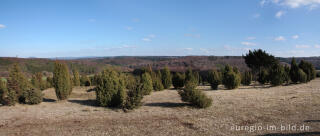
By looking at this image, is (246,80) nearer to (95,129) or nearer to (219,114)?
(219,114)

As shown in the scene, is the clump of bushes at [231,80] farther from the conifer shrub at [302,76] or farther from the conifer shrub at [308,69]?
the conifer shrub at [308,69]

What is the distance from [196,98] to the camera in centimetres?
1166

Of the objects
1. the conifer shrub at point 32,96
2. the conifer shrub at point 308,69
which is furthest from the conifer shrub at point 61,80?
the conifer shrub at point 308,69

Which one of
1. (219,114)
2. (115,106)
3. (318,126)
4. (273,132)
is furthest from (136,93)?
(318,126)

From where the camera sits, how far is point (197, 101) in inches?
455

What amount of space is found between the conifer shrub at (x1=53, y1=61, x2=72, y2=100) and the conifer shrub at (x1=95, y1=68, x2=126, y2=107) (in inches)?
161

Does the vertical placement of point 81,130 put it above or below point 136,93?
below

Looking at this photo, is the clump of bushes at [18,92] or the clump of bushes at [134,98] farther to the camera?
the clump of bushes at [18,92]

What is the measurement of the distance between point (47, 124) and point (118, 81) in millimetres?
6255

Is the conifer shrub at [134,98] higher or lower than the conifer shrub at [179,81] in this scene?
higher

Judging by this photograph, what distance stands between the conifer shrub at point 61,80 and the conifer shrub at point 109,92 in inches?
161

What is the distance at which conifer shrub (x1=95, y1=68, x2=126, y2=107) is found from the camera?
13020mm

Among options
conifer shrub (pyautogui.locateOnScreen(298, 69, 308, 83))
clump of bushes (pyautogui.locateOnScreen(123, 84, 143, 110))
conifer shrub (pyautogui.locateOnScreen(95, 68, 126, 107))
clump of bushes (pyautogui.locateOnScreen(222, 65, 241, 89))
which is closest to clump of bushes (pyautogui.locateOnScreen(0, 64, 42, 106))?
conifer shrub (pyautogui.locateOnScreen(95, 68, 126, 107))

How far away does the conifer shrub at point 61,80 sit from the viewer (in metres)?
14.9
